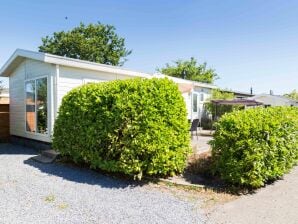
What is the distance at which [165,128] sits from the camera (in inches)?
232

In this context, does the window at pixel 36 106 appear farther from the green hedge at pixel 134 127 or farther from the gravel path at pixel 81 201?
the green hedge at pixel 134 127

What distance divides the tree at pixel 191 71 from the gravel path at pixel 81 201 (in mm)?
30518

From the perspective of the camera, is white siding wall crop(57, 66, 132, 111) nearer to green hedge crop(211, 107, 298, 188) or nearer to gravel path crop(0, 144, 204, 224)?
gravel path crop(0, 144, 204, 224)

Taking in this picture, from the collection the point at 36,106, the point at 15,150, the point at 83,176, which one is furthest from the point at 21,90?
the point at 83,176

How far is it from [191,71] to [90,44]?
562 inches

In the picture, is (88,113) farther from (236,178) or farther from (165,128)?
(236,178)

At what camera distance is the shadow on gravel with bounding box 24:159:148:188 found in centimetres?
579

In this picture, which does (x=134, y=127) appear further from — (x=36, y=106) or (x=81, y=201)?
(x=36, y=106)

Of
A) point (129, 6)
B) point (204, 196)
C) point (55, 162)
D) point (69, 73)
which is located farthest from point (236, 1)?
point (55, 162)

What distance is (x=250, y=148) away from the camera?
18.4 ft

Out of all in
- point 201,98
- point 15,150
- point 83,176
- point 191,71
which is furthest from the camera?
point 191,71

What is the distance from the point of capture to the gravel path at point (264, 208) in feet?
14.0

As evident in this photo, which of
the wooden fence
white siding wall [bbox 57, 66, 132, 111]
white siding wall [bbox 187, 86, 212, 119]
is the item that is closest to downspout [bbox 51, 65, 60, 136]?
white siding wall [bbox 57, 66, 132, 111]

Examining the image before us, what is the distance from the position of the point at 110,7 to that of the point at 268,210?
12.5 metres
